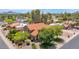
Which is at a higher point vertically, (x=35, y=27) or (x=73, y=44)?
(x=35, y=27)

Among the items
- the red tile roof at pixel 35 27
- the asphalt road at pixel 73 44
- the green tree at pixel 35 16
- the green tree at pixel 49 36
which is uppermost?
the green tree at pixel 35 16

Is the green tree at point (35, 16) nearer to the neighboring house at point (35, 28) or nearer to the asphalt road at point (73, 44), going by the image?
the neighboring house at point (35, 28)

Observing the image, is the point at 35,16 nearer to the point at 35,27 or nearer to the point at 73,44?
the point at 35,27

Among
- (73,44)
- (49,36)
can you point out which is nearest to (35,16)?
(49,36)

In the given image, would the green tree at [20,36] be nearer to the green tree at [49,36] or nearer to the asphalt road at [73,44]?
the green tree at [49,36]

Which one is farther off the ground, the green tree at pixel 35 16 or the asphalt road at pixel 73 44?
the green tree at pixel 35 16

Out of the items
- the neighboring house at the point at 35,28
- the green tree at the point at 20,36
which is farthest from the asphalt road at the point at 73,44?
the green tree at the point at 20,36

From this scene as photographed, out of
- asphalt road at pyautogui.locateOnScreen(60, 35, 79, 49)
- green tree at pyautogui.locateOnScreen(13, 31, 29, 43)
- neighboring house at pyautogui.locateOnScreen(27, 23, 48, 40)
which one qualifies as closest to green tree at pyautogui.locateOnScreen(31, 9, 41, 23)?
neighboring house at pyautogui.locateOnScreen(27, 23, 48, 40)

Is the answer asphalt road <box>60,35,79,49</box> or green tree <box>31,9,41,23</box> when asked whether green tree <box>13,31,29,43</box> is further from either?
asphalt road <box>60,35,79,49</box>

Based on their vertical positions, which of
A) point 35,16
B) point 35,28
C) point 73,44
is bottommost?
point 73,44
